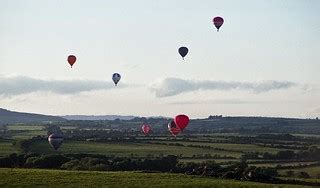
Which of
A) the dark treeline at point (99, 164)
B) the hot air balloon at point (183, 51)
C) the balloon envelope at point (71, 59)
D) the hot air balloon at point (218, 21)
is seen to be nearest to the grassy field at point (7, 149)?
the dark treeline at point (99, 164)

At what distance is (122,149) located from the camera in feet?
408

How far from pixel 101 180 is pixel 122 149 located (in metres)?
61.1

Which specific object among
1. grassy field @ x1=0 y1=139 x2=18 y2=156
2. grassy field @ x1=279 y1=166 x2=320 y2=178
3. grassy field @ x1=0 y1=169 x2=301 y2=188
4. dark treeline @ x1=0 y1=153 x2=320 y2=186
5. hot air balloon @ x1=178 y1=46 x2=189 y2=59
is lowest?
grassy field @ x1=0 y1=169 x2=301 y2=188

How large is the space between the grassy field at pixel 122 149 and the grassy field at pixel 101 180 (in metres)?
45.1

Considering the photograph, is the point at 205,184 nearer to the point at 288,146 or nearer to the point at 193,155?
the point at 193,155

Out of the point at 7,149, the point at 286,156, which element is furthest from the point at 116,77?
the point at 286,156

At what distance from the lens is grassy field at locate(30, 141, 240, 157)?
11669 cm

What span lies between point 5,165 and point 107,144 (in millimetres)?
47295

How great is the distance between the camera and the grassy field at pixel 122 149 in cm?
11669

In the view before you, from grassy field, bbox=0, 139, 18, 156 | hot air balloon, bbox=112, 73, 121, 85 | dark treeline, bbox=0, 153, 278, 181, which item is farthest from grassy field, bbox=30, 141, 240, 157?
hot air balloon, bbox=112, 73, 121, 85

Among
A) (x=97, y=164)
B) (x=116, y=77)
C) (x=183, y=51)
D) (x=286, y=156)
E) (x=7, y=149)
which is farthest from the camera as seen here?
(x=7, y=149)

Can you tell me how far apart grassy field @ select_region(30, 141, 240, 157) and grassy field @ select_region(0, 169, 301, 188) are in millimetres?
45080

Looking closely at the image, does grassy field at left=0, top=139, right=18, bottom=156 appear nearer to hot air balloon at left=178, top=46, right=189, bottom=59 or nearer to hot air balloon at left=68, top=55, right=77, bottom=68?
hot air balloon at left=68, top=55, right=77, bottom=68

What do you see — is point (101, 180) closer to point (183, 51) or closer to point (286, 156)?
point (183, 51)
